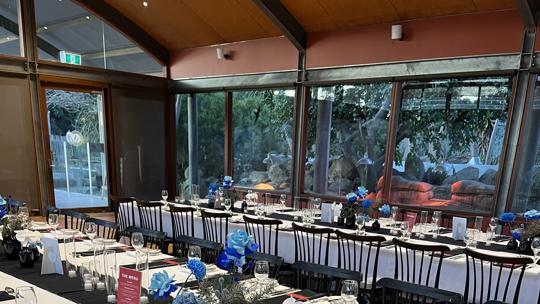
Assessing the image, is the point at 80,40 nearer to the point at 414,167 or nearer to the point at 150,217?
the point at 150,217

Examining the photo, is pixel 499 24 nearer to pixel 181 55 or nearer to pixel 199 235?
pixel 199 235

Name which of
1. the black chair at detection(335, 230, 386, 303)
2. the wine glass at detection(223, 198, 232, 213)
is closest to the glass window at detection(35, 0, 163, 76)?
the wine glass at detection(223, 198, 232, 213)

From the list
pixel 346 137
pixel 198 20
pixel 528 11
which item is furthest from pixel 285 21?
pixel 528 11

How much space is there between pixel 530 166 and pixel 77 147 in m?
7.11

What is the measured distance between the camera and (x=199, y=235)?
4.64m

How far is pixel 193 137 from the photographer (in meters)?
8.28

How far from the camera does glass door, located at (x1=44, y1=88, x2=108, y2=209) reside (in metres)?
6.76

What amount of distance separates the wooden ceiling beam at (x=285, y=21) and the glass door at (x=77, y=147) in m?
3.68

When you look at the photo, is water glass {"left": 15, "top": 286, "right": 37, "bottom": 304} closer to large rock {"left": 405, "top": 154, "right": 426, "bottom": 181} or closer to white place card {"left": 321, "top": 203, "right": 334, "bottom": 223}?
white place card {"left": 321, "top": 203, "right": 334, "bottom": 223}

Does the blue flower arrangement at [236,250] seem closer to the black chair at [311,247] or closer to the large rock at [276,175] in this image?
the black chair at [311,247]

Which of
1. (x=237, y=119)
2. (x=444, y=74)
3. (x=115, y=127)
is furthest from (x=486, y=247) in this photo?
(x=115, y=127)

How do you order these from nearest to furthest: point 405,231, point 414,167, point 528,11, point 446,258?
point 446,258, point 405,231, point 528,11, point 414,167

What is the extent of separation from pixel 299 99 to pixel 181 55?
303cm

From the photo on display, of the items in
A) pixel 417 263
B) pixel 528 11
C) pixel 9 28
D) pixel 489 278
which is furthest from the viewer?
pixel 9 28
